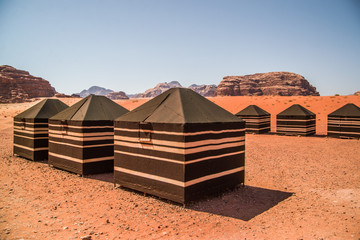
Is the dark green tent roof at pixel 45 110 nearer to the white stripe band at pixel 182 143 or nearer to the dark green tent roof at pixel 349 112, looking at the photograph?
the white stripe band at pixel 182 143

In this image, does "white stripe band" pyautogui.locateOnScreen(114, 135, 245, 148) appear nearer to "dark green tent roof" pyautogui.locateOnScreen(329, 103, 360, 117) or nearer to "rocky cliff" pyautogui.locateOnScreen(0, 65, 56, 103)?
"dark green tent roof" pyautogui.locateOnScreen(329, 103, 360, 117)

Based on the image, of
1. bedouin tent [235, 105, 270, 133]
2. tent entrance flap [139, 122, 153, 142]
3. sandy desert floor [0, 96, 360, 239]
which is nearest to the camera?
sandy desert floor [0, 96, 360, 239]

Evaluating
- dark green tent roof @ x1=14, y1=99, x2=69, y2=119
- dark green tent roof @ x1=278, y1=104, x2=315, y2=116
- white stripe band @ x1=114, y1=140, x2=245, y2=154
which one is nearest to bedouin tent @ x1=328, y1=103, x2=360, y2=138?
dark green tent roof @ x1=278, y1=104, x2=315, y2=116

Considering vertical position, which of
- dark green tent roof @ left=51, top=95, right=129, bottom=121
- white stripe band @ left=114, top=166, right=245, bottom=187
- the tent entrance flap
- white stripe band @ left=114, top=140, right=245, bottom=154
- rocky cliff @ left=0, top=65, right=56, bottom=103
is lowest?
white stripe band @ left=114, top=166, right=245, bottom=187

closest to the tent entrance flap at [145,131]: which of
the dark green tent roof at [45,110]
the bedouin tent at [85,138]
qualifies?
the bedouin tent at [85,138]

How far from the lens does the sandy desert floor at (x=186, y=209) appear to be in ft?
17.4

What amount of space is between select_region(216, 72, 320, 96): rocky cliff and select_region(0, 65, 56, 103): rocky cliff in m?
99.3

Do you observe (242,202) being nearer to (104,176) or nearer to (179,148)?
(179,148)

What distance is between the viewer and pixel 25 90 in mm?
125062

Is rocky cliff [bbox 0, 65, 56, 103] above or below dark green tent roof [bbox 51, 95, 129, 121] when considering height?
above

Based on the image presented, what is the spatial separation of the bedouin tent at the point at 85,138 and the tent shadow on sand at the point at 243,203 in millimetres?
4803

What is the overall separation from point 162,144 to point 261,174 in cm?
528

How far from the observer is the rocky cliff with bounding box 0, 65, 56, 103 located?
377 ft

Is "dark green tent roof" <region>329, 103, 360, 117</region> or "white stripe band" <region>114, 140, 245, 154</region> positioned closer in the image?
"white stripe band" <region>114, 140, 245, 154</region>
